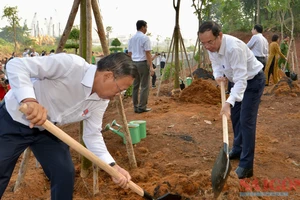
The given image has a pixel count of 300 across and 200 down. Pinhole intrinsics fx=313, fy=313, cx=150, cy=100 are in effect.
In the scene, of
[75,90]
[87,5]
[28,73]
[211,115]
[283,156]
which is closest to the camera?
[28,73]

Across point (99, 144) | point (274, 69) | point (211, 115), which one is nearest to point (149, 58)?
point (211, 115)

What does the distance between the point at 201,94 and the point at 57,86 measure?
6.11 m

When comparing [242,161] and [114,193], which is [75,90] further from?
[242,161]

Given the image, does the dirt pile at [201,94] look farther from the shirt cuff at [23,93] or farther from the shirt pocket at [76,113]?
the shirt cuff at [23,93]

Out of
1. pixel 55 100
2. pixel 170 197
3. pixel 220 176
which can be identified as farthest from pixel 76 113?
pixel 220 176

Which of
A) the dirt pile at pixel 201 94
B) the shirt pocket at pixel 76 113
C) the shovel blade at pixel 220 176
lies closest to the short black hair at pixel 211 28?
the shovel blade at pixel 220 176

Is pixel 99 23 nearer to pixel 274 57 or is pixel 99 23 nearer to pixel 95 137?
pixel 95 137

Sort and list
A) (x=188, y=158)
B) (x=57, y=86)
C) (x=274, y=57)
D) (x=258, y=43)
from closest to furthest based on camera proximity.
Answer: (x=57, y=86) < (x=188, y=158) < (x=258, y=43) < (x=274, y=57)

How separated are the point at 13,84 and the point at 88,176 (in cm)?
191

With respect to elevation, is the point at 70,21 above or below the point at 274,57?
above

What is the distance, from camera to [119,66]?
197 centimetres

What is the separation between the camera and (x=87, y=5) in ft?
10.5

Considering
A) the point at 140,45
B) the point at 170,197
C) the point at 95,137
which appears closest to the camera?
the point at 95,137

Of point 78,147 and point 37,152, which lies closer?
point 78,147
